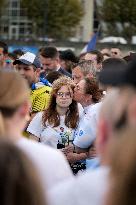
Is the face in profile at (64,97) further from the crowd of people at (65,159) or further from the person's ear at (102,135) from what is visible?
the person's ear at (102,135)

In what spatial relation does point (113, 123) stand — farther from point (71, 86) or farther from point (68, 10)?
point (68, 10)

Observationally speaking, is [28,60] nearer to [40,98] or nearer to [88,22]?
[40,98]

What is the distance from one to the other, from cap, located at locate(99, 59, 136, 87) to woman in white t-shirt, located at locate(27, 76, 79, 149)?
3.78 metres

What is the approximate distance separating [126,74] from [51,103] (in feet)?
13.6

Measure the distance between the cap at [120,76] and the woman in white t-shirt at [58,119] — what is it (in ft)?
12.4

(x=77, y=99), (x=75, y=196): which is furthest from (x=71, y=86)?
(x=75, y=196)

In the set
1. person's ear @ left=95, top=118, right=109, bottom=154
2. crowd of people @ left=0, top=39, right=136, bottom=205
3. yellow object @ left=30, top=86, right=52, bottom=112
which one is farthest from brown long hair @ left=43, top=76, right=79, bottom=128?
person's ear @ left=95, top=118, right=109, bottom=154

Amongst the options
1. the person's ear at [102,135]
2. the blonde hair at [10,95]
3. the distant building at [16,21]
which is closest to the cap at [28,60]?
the blonde hair at [10,95]

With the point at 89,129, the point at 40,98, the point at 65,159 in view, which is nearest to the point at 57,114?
the point at 40,98

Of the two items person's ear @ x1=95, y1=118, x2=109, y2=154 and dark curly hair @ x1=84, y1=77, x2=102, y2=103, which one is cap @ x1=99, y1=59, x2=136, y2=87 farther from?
dark curly hair @ x1=84, y1=77, x2=102, y2=103

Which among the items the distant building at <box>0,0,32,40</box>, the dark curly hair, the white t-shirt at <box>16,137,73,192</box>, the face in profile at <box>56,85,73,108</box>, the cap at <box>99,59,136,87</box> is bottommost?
the distant building at <box>0,0,32,40</box>

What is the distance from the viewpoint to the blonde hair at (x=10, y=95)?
3.21 metres

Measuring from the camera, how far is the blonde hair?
10.5ft

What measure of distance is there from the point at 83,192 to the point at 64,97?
411cm
